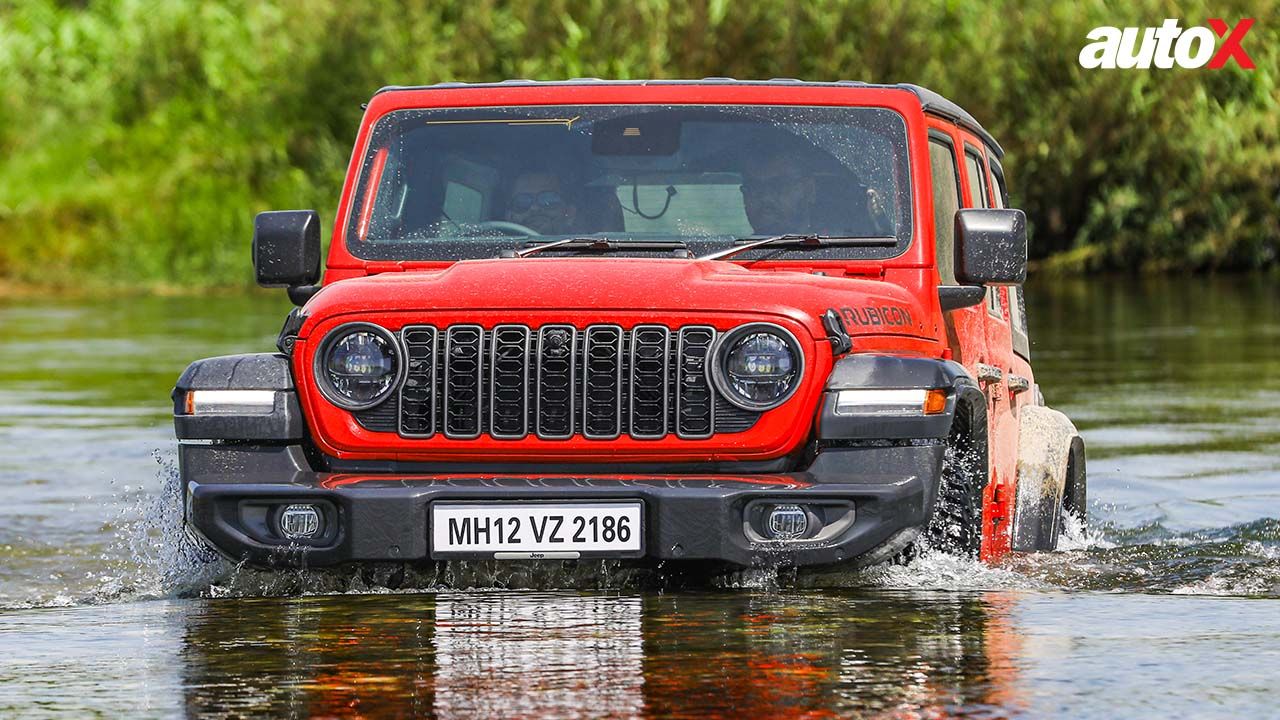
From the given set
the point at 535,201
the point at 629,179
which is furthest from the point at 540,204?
the point at 629,179

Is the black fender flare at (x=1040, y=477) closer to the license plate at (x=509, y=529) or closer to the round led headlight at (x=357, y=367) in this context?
the license plate at (x=509, y=529)

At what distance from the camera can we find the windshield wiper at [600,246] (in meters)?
8.48

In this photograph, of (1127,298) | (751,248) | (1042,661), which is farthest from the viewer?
(1127,298)

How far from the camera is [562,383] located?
7.68 metres

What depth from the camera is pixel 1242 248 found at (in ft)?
132

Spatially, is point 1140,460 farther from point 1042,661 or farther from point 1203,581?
point 1042,661

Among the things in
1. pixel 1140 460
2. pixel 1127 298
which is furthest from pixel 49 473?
pixel 1127 298

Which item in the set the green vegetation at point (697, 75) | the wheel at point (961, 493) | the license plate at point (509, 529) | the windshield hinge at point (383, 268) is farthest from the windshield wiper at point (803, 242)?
the green vegetation at point (697, 75)

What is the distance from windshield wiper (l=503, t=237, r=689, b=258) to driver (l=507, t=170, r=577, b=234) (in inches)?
7.4

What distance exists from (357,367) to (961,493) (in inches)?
74.6

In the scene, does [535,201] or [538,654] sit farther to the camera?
[535,201]

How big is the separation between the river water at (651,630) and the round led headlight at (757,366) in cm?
64

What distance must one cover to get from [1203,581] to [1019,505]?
0.82 m

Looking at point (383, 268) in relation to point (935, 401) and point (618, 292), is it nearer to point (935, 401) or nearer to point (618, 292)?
point (618, 292)
